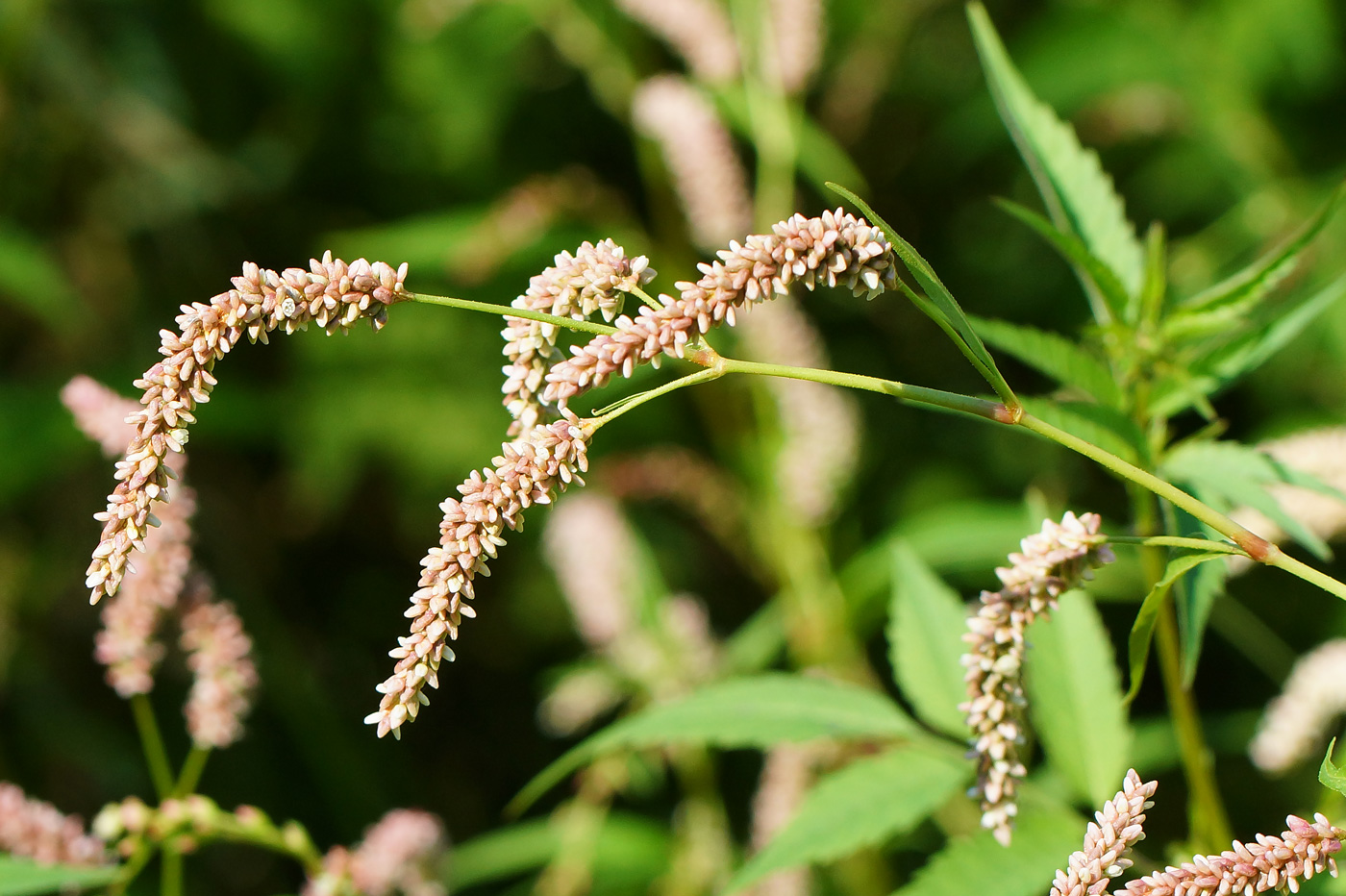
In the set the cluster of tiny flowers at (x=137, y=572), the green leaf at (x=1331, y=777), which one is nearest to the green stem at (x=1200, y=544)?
the green leaf at (x=1331, y=777)

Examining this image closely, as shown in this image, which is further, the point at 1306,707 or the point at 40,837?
the point at 1306,707

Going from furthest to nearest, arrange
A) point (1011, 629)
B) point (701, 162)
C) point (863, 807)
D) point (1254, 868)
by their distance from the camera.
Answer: point (701, 162) < point (863, 807) < point (1011, 629) < point (1254, 868)

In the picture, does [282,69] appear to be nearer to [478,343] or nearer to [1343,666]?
[478,343]

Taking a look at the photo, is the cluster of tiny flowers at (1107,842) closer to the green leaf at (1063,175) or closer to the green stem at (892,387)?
the green stem at (892,387)

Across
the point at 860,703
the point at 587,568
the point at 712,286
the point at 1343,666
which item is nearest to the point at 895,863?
the point at 587,568

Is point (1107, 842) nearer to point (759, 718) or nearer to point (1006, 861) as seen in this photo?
point (1006, 861)

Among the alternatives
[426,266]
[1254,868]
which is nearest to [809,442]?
[426,266]
